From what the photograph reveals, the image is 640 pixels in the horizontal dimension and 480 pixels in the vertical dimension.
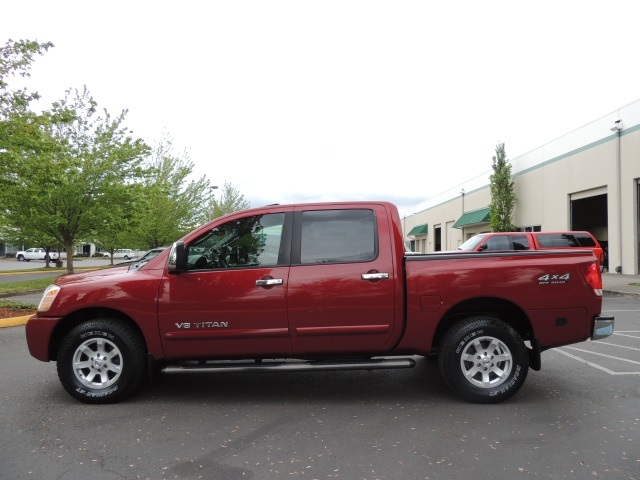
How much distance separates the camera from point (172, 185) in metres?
28.7

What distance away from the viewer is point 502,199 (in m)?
29.5

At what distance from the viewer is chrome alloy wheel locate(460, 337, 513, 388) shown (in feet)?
15.1

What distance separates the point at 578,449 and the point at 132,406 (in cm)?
377

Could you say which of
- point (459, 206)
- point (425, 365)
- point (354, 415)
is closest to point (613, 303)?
point (425, 365)

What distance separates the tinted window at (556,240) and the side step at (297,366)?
1132 cm

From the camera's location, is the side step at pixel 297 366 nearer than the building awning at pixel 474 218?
Yes

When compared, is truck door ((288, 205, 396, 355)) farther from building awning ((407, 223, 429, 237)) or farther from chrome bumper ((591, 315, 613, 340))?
building awning ((407, 223, 429, 237))

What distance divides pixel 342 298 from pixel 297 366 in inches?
29.8

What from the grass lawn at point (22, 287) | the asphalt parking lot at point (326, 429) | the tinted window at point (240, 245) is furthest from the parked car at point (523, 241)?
→ the grass lawn at point (22, 287)

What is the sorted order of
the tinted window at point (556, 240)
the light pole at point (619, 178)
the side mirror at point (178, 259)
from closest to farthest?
the side mirror at point (178, 259)
the tinted window at point (556, 240)
the light pole at point (619, 178)

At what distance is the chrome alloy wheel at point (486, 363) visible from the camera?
4.59 metres

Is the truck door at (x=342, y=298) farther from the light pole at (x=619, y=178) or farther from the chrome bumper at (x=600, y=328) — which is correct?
the light pole at (x=619, y=178)

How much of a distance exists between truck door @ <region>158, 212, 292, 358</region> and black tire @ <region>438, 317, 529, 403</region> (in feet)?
5.04

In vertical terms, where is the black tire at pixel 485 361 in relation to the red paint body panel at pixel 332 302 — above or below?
below
